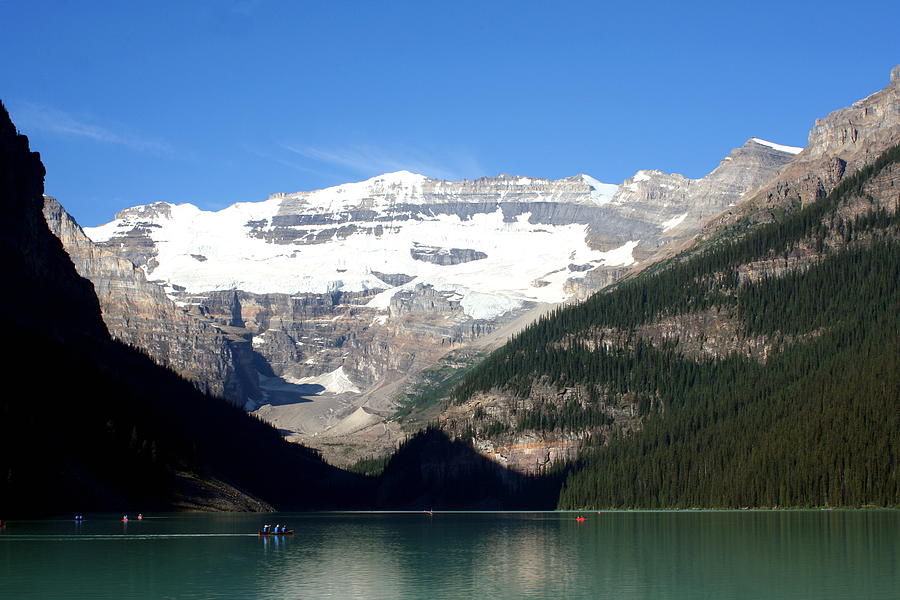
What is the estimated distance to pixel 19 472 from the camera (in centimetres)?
18525

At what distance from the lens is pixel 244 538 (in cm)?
16175

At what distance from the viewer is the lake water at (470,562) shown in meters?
100

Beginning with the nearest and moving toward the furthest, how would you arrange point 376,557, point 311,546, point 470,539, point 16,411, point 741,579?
1. point 741,579
2. point 376,557
3. point 311,546
4. point 470,539
5. point 16,411

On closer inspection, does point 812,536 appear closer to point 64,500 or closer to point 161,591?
point 161,591

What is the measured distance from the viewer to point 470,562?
12719cm

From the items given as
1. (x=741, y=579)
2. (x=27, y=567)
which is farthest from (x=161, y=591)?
(x=741, y=579)

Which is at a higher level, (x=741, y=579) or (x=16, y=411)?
(x=16, y=411)

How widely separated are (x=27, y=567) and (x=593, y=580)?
169 feet

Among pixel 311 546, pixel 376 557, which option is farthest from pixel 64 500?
pixel 376 557

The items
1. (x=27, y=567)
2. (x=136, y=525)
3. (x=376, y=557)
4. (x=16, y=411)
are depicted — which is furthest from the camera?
(x=16, y=411)

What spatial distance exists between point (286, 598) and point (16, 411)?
113287 mm

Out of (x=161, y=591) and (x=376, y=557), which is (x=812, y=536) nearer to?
(x=376, y=557)

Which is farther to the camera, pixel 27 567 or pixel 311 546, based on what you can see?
pixel 311 546

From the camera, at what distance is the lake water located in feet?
329
